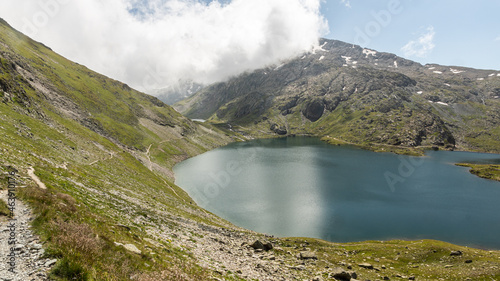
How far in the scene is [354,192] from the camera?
353 feet

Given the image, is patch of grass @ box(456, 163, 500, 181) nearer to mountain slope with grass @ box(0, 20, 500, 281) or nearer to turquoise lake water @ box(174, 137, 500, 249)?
turquoise lake water @ box(174, 137, 500, 249)

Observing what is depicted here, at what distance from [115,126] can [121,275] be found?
16261 centimetres

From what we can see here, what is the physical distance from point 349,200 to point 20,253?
103136mm

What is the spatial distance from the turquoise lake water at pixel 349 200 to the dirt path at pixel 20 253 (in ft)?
207

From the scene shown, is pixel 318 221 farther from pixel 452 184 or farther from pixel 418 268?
pixel 452 184

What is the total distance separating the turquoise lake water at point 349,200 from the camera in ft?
237

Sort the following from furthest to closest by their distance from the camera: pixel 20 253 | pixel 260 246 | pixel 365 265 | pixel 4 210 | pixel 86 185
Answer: pixel 260 246 → pixel 86 185 → pixel 365 265 → pixel 4 210 → pixel 20 253

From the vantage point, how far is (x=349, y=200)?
96750mm

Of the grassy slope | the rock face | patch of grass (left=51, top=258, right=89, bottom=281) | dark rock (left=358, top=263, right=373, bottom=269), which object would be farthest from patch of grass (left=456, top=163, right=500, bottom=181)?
patch of grass (left=51, top=258, right=89, bottom=281)

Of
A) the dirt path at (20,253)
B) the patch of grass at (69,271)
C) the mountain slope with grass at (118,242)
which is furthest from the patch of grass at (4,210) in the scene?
the patch of grass at (69,271)

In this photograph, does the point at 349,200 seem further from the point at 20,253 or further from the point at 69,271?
the point at 20,253

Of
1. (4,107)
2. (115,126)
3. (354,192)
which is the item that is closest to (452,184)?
(354,192)

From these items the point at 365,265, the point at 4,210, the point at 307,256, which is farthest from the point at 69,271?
the point at 365,265

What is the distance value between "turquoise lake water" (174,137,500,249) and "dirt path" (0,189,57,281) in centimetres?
6311
